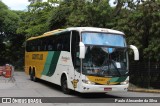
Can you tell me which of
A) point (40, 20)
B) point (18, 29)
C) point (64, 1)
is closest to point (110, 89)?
point (64, 1)

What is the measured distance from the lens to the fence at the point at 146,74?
24719mm

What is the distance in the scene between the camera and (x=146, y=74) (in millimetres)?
25078

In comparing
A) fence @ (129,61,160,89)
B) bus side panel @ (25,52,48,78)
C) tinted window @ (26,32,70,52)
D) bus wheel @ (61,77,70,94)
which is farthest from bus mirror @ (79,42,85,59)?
fence @ (129,61,160,89)

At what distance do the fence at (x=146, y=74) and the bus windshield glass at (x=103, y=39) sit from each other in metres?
7.42

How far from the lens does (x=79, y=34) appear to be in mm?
17438

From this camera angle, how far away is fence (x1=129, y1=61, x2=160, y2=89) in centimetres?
2472

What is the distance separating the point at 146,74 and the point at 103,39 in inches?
334

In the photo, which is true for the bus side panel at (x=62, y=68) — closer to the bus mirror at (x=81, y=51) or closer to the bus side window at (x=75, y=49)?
the bus side window at (x=75, y=49)

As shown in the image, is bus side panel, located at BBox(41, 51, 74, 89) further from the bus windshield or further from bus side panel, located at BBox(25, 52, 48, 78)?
bus side panel, located at BBox(25, 52, 48, 78)

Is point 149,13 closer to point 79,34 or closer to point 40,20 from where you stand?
point 79,34

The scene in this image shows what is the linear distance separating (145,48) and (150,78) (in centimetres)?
248

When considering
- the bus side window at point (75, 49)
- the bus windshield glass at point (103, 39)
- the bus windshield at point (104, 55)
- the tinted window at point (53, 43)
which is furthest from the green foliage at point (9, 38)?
the bus windshield at point (104, 55)

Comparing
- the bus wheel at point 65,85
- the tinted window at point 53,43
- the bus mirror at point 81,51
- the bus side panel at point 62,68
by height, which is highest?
the tinted window at point 53,43

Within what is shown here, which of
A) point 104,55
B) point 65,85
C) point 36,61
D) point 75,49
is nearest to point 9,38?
point 36,61
